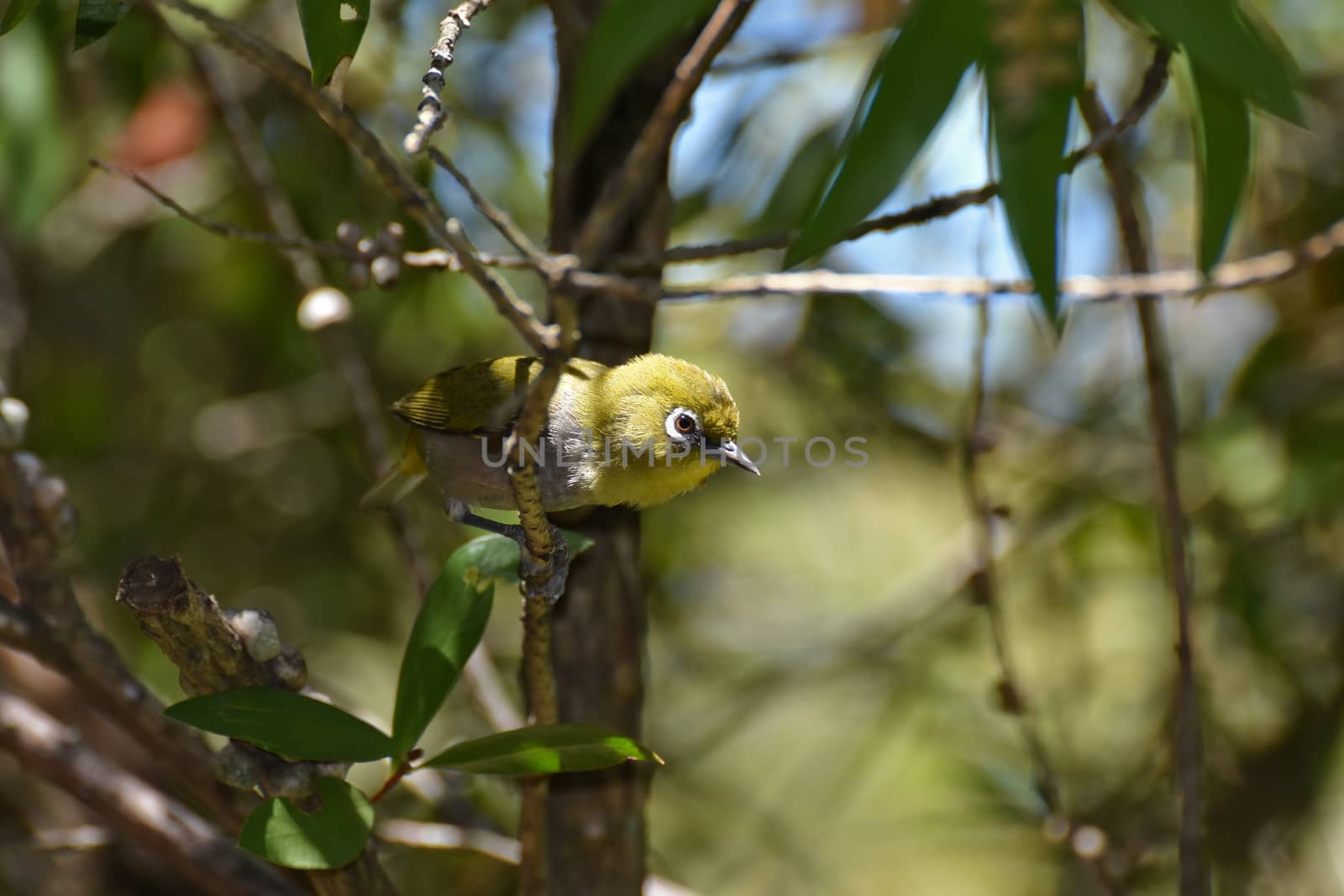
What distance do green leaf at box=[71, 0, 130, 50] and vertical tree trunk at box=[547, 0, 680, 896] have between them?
1192mm

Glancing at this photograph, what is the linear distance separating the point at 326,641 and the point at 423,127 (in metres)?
3.64

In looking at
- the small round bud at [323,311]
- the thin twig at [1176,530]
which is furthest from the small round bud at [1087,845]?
the small round bud at [323,311]

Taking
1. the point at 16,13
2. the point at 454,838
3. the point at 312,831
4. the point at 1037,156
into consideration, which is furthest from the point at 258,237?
the point at 454,838

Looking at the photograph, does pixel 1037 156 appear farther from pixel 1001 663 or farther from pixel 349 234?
pixel 1001 663

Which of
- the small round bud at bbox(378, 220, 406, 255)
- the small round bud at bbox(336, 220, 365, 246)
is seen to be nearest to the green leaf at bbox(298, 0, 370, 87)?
the small round bud at bbox(378, 220, 406, 255)

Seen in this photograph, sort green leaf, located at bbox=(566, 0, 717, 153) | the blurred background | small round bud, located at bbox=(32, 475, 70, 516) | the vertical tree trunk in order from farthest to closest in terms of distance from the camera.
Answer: the blurred background < the vertical tree trunk < small round bud, located at bbox=(32, 475, 70, 516) < green leaf, located at bbox=(566, 0, 717, 153)

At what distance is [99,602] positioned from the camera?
4578 millimetres

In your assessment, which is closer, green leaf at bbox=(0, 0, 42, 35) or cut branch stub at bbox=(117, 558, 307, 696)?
green leaf at bbox=(0, 0, 42, 35)

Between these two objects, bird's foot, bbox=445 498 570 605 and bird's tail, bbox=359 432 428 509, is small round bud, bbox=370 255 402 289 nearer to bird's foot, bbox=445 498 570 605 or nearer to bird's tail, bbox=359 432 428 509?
bird's foot, bbox=445 498 570 605

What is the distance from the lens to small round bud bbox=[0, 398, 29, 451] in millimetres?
2564

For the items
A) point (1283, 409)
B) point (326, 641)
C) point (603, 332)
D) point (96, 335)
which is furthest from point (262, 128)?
point (1283, 409)

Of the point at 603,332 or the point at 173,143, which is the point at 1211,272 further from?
the point at 173,143

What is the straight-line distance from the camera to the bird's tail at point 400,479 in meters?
3.32

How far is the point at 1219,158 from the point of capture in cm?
191
